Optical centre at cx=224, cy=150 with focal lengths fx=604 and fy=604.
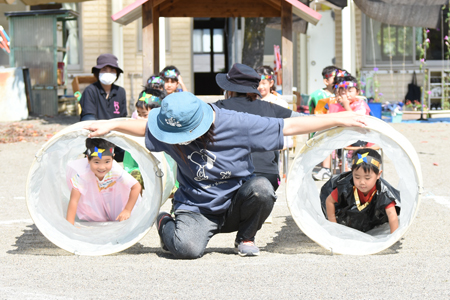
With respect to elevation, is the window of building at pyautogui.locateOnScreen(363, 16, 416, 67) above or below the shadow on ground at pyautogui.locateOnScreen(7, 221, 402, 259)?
above

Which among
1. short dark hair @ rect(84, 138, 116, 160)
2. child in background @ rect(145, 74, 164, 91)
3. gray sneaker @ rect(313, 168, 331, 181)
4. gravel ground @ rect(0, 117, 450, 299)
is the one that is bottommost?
gravel ground @ rect(0, 117, 450, 299)

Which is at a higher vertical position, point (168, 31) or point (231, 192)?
point (168, 31)

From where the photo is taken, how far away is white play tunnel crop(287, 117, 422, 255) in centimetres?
404

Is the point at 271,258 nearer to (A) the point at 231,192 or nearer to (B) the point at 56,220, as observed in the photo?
(A) the point at 231,192

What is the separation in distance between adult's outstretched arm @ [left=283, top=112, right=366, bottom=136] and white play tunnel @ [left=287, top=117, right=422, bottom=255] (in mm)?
93

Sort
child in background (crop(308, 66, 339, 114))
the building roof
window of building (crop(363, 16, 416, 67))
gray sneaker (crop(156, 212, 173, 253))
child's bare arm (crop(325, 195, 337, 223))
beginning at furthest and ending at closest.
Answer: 1. window of building (crop(363, 16, 416, 67))
2. the building roof
3. child in background (crop(308, 66, 339, 114))
4. child's bare arm (crop(325, 195, 337, 223))
5. gray sneaker (crop(156, 212, 173, 253))

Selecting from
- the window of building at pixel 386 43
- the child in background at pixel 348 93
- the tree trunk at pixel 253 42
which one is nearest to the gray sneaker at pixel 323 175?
the child in background at pixel 348 93

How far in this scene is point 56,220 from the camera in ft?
14.9

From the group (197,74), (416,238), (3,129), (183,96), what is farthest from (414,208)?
(197,74)

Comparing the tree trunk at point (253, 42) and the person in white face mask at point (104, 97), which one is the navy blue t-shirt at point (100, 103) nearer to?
the person in white face mask at point (104, 97)

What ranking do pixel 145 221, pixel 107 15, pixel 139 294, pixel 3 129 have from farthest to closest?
pixel 107 15 → pixel 3 129 → pixel 145 221 → pixel 139 294

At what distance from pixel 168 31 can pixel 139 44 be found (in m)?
0.88

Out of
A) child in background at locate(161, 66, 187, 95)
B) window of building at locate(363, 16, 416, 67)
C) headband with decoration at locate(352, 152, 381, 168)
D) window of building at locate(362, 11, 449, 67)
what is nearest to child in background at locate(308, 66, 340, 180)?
child in background at locate(161, 66, 187, 95)

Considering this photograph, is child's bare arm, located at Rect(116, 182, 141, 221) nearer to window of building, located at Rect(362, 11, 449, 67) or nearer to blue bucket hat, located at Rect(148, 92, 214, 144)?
blue bucket hat, located at Rect(148, 92, 214, 144)
